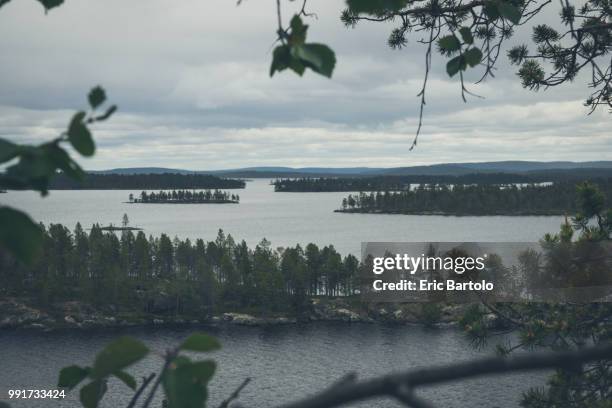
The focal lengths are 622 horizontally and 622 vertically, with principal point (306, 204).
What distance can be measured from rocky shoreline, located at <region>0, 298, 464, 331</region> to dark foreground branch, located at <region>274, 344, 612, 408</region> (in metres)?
50.7

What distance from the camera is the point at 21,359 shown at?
3888 cm

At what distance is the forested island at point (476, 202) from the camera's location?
371 ft

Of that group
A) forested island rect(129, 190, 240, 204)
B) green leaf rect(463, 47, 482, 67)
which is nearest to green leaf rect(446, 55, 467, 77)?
green leaf rect(463, 47, 482, 67)

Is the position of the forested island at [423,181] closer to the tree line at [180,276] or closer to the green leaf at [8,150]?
the tree line at [180,276]

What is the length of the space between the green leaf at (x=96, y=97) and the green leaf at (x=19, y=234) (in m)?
0.17

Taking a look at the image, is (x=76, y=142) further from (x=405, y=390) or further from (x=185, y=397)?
(x=405, y=390)

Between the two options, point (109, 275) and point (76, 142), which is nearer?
point (76, 142)

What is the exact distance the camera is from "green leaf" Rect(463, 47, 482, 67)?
180cm

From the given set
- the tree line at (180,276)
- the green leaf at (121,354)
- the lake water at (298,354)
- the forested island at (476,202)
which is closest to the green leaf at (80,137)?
the green leaf at (121,354)

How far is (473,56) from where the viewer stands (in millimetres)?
1809

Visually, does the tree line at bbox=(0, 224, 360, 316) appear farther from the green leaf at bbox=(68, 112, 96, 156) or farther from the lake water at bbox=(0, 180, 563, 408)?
the green leaf at bbox=(68, 112, 96, 156)

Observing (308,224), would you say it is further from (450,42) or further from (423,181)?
(450,42)

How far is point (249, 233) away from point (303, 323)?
39.0 m

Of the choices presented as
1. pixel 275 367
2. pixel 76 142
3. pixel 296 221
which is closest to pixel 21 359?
pixel 275 367
